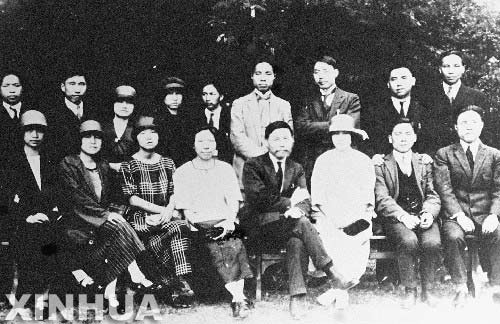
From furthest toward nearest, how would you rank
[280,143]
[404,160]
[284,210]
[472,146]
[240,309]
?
[472,146] < [404,160] < [280,143] < [284,210] < [240,309]

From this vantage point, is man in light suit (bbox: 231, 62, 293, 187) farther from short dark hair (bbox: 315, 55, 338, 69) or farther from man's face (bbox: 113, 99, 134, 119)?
man's face (bbox: 113, 99, 134, 119)

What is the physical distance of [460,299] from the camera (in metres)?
6.14

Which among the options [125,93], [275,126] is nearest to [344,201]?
[275,126]

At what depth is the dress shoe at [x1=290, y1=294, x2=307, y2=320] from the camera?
5.92m

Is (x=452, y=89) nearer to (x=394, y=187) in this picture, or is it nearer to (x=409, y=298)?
(x=394, y=187)

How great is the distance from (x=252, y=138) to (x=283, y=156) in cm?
35

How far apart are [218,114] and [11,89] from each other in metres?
1.86

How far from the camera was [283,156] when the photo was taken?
6117mm

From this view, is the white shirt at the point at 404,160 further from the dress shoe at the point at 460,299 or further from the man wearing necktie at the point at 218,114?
the man wearing necktie at the point at 218,114

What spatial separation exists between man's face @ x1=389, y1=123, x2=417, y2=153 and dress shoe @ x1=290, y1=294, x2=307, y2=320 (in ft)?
5.23

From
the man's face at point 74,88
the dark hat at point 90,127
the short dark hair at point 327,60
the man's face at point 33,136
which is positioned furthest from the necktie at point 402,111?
the man's face at point 33,136

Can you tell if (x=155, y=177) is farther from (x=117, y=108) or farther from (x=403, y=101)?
(x=403, y=101)

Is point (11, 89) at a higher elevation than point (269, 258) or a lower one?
higher

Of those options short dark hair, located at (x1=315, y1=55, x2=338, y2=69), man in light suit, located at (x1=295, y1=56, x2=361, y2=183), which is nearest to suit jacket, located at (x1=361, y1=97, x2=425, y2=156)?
man in light suit, located at (x1=295, y1=56, x2=361, y2=183)
